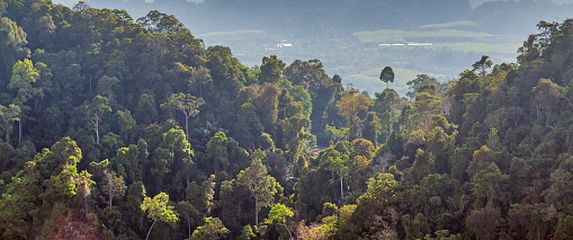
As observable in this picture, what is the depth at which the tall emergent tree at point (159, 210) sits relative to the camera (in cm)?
1900

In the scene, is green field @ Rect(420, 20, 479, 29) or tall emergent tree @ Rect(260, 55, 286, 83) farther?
green field @ Rect(420, 20, 479, 29)

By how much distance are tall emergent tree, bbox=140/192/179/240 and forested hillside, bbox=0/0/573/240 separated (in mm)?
62

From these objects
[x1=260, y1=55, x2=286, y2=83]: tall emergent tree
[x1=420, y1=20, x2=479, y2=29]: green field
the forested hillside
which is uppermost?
[x1=420, y1=20, x2=479, y2=29]: green field

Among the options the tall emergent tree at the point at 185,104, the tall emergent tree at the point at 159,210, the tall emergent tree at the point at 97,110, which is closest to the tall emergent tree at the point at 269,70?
the tall emergent tree at the point at 185,104

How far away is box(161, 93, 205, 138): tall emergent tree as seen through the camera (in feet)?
79.8

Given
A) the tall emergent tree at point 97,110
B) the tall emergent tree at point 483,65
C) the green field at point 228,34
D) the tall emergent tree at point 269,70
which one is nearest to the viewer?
the tall emergent tree at point 97,110

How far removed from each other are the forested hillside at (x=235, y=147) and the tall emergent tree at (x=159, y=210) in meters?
0.06

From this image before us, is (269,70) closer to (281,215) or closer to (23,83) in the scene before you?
(23,83)

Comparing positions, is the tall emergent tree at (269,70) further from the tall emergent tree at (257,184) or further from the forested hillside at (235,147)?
the tall emergent tree at (257,184)

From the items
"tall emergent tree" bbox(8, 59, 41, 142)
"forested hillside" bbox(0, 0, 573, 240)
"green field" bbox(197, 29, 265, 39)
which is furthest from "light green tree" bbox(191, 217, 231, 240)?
"green field" bbox(197, 29, 265, 39)

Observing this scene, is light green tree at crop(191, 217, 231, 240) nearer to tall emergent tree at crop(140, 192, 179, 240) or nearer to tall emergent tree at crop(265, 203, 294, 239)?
tall emergent tree at crop(140, 192, 179, 240)

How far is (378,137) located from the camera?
30750 millimetres

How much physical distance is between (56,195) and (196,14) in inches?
3820

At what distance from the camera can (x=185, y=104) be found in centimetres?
2464
